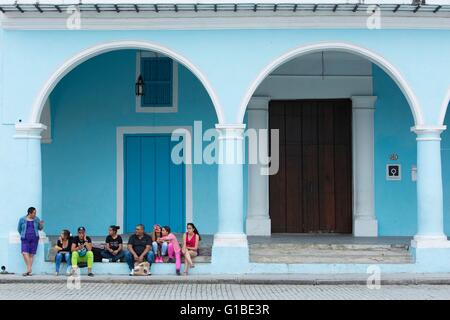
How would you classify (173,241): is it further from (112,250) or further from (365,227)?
(365,227)

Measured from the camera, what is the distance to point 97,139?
15.1m

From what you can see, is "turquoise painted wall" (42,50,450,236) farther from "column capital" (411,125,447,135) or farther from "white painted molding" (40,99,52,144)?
"column capital" (411,125,447,135)

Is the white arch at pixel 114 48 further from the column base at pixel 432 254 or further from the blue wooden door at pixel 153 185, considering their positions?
the column base at pixel 432 254

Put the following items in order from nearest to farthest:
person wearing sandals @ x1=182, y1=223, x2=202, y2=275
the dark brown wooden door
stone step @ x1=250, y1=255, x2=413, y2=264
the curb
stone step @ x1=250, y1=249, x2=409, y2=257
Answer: the curb → person wearing sandals @ x1=182, y1=223, x2=202, y2=275 → stone step @ x1=250, y1=255, x2=413, y2=264 → stone step @ x1=250, y1=249, x2=409, y2=257 → the dark brown wooden door

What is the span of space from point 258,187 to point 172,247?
2.84m

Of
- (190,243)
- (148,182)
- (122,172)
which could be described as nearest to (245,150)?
Answer: (148,182)

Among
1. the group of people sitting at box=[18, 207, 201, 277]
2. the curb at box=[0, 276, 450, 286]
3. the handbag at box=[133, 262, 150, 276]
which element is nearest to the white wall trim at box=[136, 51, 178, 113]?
the group of people sitting at box=[18, 207, 201, 277]

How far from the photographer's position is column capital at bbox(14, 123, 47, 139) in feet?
41.9

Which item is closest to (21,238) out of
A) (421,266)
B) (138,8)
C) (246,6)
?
(138,8)

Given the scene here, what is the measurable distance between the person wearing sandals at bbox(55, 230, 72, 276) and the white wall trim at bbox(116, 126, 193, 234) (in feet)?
8.00

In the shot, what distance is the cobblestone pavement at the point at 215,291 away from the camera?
35.4ft

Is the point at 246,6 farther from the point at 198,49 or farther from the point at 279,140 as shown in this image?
the point at 279,140

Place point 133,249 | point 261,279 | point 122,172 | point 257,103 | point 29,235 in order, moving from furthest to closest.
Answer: point 122,172, point 257,103, point 133,249, point 29,235, point 261,279

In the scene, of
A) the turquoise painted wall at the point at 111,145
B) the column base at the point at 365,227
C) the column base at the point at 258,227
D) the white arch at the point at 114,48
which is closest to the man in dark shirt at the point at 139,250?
the white arch at the point at 114,48
